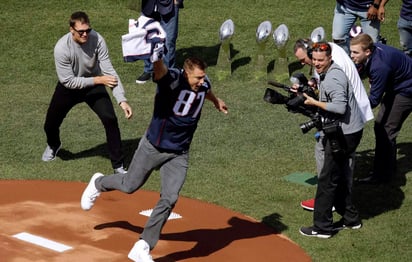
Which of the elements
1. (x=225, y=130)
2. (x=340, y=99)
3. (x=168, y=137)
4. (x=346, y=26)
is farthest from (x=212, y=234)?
(x=346, y=26)

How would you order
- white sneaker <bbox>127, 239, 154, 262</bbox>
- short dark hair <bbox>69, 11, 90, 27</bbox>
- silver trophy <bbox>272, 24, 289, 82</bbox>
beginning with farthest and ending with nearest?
silver trophy <bbox>272, 24, 289, 82</bbox> < short dark hair <bbox>69, 11, 90, 27</bbox> < white sneaker <bbox>127, 239, 154, 262</bbox>

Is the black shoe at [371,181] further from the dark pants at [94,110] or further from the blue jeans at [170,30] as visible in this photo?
the blue jeans at [170,30]

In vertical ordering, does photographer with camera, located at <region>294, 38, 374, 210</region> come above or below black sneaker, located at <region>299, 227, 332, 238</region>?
above

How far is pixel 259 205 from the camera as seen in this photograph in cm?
991

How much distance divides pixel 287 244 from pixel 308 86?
64.7 inches

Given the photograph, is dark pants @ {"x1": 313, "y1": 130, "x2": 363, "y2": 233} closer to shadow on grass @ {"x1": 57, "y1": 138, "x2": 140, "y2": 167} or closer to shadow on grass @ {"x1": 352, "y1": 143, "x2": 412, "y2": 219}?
shadow on grass @ {"x1": 352, "y1": 143, "x2": 412, "y2": 219}

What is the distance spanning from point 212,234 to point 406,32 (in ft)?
21.0

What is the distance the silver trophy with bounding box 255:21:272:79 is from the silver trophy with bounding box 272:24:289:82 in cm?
15

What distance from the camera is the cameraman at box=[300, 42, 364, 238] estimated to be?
8641 millimetres

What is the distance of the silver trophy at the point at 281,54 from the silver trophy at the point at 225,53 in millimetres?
779

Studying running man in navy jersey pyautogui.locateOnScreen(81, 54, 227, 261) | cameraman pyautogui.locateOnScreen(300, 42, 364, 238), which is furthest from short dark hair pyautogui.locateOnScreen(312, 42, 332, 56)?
running man in navy jersey pyautogui.locateOnScreen(81, 54, 227, 261)

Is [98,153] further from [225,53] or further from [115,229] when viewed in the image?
[225,53]

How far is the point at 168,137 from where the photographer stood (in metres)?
8.21

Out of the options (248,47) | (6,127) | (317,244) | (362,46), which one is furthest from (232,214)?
(248,47)
